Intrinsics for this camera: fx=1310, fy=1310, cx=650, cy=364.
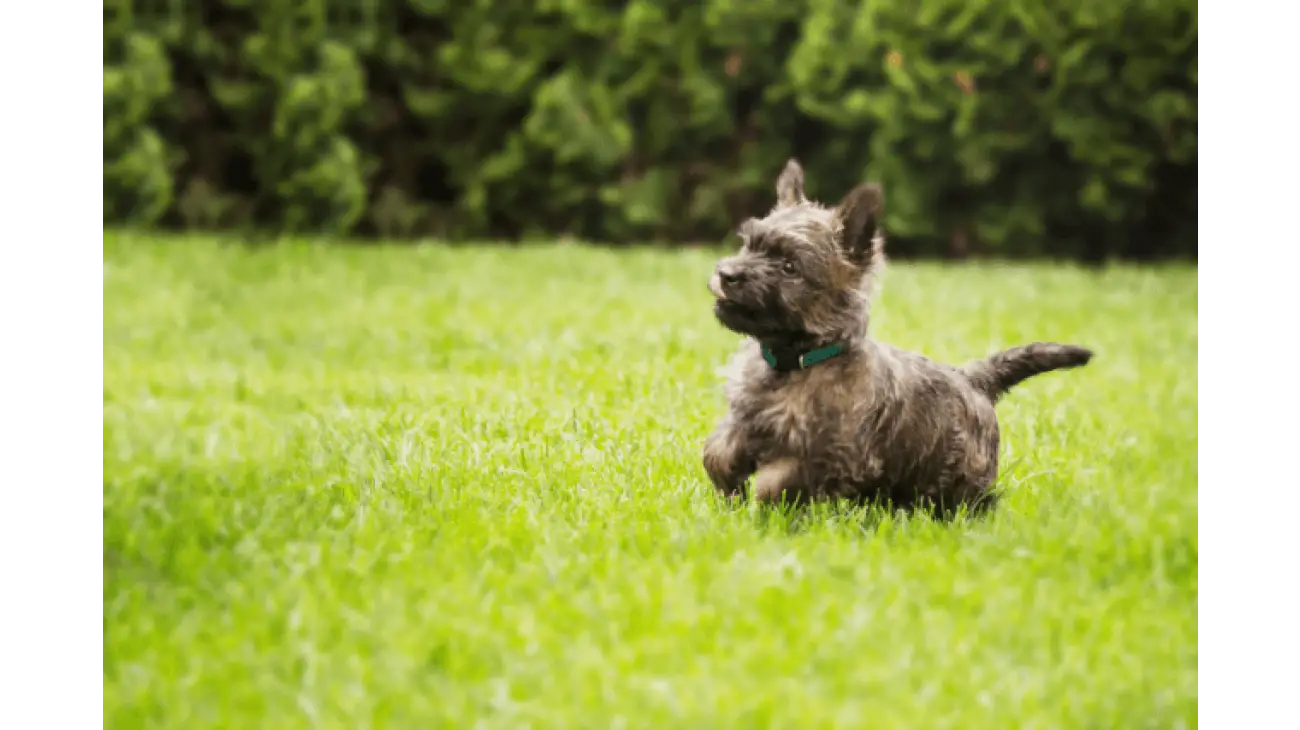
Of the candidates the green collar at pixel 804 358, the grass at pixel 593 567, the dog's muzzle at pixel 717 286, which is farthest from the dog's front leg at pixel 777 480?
the dog's muzzle at pixel 717 286

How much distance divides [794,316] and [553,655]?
3.56 feet

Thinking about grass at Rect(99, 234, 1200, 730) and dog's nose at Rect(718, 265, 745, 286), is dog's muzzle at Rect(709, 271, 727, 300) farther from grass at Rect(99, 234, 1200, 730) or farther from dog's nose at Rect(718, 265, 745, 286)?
grass at Rect(99, 234, 1200, 730)

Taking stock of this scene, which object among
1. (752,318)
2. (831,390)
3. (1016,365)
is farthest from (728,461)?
(1016,365)

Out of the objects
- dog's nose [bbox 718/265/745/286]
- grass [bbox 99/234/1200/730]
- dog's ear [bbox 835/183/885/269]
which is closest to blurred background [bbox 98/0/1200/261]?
grass [bbox 99/234/1200/730]

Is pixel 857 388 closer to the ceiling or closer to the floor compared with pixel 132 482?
closer to the ceiling

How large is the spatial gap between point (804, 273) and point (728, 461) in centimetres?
60

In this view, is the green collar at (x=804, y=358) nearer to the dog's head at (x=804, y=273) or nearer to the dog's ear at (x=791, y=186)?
the dog's head at (x=804, y=273)

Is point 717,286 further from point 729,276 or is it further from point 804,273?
point 804,273

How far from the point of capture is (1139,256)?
9.70 metres

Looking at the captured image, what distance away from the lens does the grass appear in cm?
269

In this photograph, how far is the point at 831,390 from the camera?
3498 mm

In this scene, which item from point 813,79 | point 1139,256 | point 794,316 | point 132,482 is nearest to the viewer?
point 794,316
